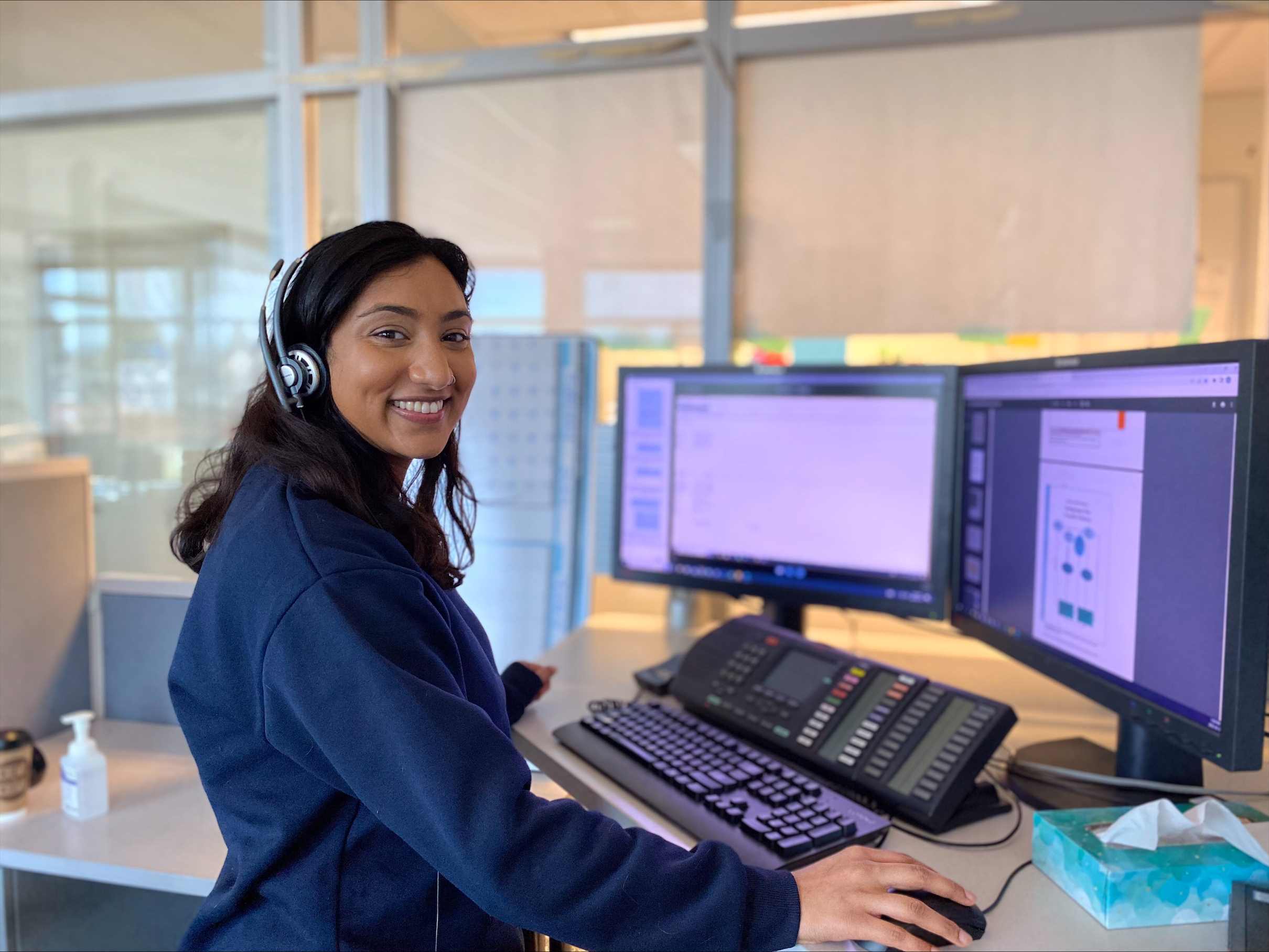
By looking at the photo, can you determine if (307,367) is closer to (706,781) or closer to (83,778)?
(706,781)

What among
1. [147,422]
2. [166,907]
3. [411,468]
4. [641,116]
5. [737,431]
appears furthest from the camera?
[147,422]

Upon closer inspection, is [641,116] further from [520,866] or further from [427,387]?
[520,866]

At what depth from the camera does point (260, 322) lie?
869mm

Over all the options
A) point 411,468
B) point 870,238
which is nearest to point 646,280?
point 870,238

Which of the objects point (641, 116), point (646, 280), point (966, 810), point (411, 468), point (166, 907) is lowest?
point (166, 907)

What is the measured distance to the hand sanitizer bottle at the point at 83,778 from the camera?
112 cm

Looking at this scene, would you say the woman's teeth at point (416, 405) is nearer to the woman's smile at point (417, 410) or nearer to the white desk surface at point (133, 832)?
the woman's smile at point (417, 410)

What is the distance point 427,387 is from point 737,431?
2.34ft

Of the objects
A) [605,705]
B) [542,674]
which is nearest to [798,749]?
[605,705]

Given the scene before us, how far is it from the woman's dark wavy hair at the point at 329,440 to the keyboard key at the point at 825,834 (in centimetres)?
42

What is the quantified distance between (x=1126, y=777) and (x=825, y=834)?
0.40m

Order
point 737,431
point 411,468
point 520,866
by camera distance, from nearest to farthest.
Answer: point 520,866 < point 411,468 < point 737,431

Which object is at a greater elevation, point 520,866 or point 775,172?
point 775,172

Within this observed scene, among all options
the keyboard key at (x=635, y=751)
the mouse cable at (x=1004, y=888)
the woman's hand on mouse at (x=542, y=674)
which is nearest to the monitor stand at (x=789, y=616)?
the woman's hand on mouse at (x=542, y=674)
